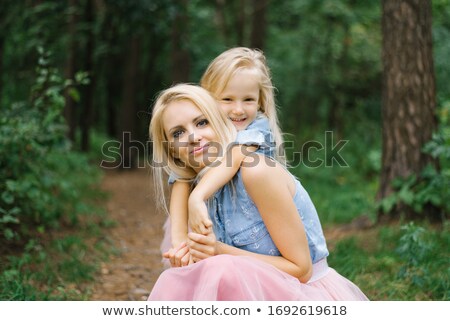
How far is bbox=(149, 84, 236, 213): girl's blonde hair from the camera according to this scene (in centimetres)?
238

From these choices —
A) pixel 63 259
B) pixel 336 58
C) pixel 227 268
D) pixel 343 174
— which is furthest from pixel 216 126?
pixel 336 58

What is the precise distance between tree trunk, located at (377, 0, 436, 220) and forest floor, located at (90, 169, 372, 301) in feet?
2.80

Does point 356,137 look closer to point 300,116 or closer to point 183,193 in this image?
point 300,116

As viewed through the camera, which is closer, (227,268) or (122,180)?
(227,268)

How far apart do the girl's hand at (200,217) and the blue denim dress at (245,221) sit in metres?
0.23

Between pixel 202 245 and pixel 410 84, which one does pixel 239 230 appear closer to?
pixel 202 245

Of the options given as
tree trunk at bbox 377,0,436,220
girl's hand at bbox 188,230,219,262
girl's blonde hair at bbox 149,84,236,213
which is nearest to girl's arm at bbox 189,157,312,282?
girl's hand at bbox 188,230,219,262

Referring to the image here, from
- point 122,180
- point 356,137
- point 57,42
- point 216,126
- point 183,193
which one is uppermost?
point 57,42

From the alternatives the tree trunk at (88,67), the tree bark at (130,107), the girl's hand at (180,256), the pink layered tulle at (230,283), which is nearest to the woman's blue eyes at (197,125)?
the girl's hand at (180,256)

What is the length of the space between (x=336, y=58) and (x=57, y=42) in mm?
7163

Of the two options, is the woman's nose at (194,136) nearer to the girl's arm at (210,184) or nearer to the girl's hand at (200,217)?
A: the girl's arm at (210,184)

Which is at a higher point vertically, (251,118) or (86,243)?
(251,118)

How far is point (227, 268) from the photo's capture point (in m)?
2.02

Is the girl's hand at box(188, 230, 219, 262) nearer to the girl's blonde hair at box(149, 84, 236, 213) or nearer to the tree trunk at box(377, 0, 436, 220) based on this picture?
the girl's blonde hair at box(149, 84, 236, 213)
